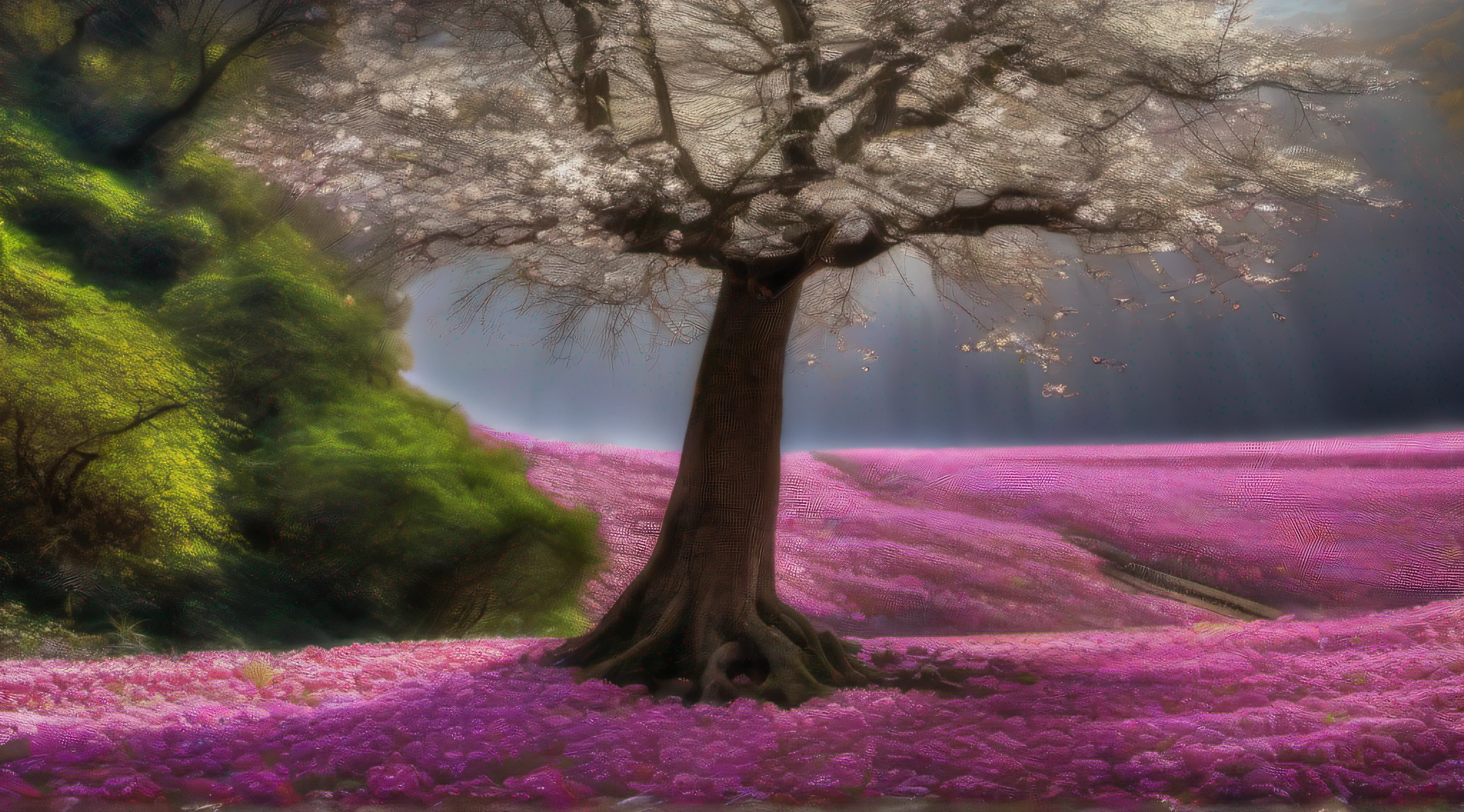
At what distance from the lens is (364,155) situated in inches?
129

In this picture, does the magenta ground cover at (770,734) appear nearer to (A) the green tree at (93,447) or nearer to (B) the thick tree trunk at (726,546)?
(B) the thick tree trunk at (726,546)

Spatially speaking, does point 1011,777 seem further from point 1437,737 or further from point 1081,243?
point 1081,243

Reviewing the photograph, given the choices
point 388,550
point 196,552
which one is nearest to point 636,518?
point 388,550

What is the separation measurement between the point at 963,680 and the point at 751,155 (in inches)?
90.9

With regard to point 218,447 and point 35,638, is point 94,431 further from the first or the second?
point 35,638

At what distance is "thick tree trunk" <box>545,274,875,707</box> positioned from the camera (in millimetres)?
3520

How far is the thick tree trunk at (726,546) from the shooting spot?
3.52 m

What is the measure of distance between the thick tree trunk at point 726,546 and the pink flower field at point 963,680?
0.30m

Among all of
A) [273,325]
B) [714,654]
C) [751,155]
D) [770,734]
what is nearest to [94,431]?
[273,325]

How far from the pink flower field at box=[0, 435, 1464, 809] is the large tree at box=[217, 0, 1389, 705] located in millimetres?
745

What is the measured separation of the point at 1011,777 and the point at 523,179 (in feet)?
8.32

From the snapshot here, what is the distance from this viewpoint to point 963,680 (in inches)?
139

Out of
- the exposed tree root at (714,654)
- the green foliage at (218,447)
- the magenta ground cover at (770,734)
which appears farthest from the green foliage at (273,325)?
the exposed tree root at (714,654)

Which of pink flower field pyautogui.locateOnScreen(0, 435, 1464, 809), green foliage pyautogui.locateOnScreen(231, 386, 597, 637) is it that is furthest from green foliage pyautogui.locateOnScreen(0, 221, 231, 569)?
pink flower field pyautogui.locateOnScreen(0, 435, 1464, 809)
